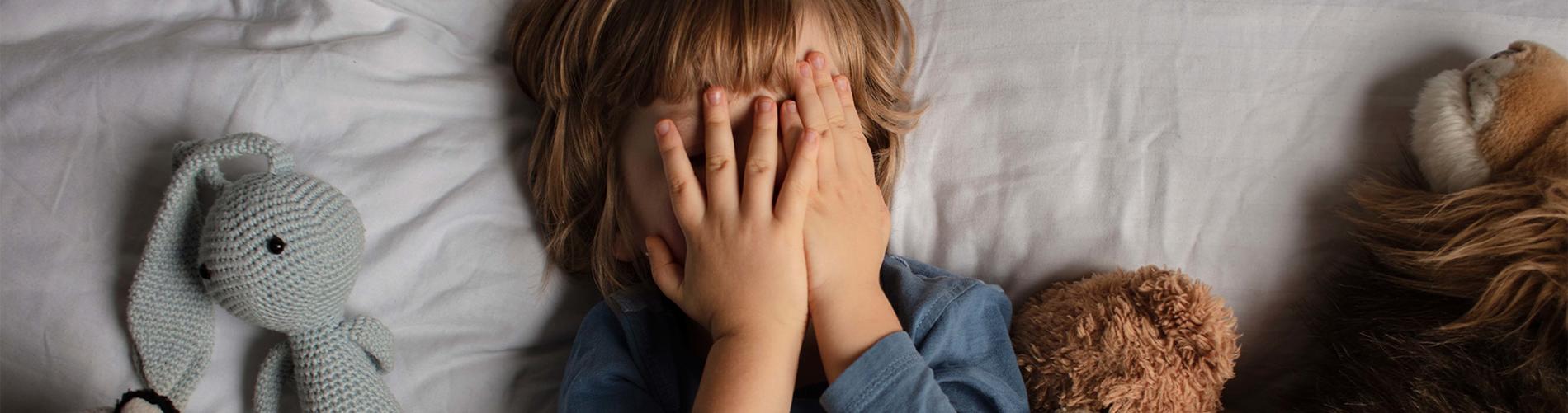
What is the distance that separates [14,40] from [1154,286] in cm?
110

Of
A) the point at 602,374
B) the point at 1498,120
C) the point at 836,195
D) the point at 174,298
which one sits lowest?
the point at 602,374

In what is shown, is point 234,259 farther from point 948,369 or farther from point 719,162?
point 948,369

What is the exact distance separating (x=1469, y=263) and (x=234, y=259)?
39.5 inches

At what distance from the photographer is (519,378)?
0.97 meters

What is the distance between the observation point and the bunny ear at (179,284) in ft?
2.41

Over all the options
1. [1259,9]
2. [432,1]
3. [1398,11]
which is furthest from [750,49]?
[1398,11]

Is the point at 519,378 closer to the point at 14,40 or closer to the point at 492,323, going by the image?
the point at 492,323

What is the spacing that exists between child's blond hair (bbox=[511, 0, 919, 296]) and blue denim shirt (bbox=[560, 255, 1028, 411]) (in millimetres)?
65

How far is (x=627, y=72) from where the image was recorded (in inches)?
35.9

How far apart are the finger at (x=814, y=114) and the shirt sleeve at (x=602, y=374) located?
285mm

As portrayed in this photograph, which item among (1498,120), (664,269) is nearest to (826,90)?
(664,269)

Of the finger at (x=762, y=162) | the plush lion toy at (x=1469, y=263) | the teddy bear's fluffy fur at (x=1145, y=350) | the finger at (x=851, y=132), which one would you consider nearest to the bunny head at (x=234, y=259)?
the finger at (x=762, y=162)

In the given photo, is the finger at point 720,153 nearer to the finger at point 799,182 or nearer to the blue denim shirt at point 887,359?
the finger at point 799,182

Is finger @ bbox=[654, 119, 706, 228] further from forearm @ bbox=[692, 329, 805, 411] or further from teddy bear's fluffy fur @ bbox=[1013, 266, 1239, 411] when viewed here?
teddy bear's fluffy fur @ bbox=[1013, 266, 1239, 411]
